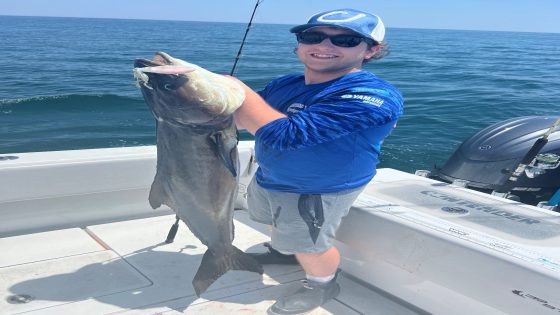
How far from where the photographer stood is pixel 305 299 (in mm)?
3150

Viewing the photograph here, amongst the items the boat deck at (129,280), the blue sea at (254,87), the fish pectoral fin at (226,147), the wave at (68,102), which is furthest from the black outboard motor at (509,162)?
the wave at (68,102)

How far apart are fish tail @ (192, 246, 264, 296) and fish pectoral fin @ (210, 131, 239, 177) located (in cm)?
64

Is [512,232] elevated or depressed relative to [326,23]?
depressed

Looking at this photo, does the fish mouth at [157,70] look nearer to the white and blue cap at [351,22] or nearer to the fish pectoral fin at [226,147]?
the fish pectoral fin at [226,147]

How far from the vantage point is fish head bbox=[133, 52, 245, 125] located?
7.85 feet

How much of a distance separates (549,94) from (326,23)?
574 inches

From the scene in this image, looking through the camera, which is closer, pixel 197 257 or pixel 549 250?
pixel 549 250

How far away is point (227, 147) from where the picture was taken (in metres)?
2.67

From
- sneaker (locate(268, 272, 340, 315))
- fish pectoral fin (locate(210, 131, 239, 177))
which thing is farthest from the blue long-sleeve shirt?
sneaker (locate(268, 272, 340, 315))

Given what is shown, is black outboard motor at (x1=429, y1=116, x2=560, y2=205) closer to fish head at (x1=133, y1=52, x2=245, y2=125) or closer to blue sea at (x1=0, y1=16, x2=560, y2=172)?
blue sea at (x1=0, y1=16, x2=560, y2=172)

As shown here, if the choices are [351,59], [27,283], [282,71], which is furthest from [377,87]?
[282,71]

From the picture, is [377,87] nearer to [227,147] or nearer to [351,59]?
[351,59]

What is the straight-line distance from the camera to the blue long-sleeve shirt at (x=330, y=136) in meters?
2.69

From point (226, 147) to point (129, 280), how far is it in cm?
123
